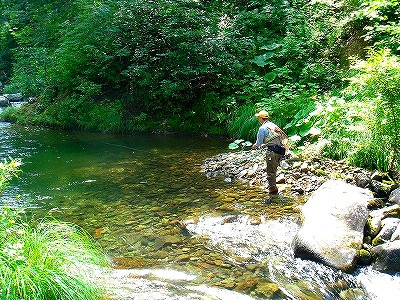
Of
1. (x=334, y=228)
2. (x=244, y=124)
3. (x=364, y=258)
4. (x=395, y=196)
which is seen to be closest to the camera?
(x=364, y=258)

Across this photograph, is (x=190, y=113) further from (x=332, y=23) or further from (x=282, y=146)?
(x=282, y=146)

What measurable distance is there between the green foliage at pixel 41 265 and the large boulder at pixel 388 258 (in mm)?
3515

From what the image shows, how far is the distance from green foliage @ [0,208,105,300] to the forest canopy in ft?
23.9

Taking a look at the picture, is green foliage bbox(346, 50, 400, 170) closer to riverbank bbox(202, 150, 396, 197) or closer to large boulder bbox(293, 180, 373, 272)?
riverbank bbox(202, 150, 396, 197)

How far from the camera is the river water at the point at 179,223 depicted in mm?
4676

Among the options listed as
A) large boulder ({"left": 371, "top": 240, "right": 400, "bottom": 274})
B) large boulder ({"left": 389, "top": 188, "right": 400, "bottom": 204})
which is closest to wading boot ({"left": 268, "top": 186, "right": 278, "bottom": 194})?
large boulder ({"left": 389, "top": 188, "right": 400, "bottom": 204})

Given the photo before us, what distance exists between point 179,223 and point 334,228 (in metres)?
2.67

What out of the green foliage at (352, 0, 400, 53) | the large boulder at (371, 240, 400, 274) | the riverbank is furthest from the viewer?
the green foliage at (352, 0, 400, 53)

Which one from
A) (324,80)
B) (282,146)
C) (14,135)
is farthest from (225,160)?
(14,135)

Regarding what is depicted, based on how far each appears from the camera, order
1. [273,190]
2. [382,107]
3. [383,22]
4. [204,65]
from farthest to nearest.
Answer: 1. [204,65]
2. [383,22]
3. [273,190]
4. [382,107]

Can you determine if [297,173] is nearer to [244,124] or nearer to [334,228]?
[334,228]

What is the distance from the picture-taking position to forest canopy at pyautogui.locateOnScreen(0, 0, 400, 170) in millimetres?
12524

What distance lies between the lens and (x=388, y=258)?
489 centimetres

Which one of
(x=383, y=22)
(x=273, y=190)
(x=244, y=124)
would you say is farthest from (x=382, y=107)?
(x=383, y=22)
